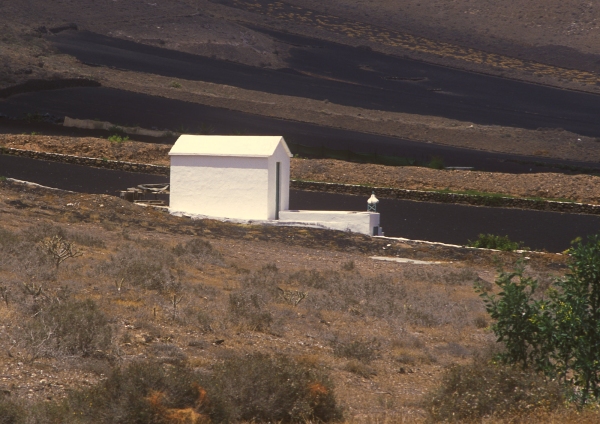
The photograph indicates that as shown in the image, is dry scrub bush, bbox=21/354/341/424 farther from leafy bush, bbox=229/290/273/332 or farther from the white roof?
the white roof

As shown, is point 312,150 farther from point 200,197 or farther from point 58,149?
point 200,197

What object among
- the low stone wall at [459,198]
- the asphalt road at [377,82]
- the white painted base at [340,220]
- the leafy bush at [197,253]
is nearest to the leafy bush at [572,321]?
the leafy bush at [197,253]

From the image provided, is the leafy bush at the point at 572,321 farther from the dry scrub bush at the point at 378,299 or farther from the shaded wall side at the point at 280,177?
the shaded wall side at the point at 280,177

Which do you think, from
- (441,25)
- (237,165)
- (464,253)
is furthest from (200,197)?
(441,25)

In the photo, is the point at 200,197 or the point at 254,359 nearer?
the point at 254,359

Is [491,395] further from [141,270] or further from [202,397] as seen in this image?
[141,270]

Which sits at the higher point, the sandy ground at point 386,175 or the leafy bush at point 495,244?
the sandy ground at point 386,175

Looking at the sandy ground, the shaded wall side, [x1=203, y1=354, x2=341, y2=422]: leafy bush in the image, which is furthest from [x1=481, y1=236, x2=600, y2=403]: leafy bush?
the sandy ground
